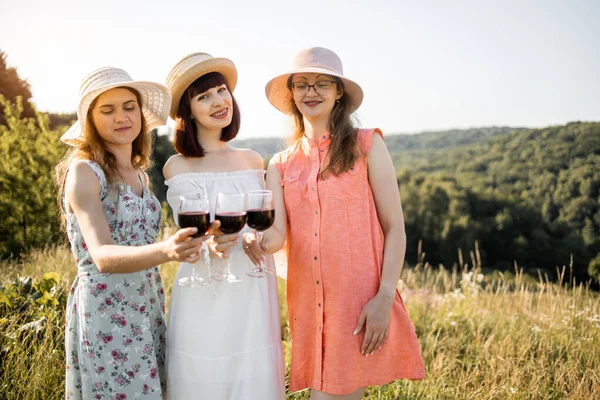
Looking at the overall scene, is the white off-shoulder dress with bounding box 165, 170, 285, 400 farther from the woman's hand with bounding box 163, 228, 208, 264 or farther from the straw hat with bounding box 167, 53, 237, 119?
the straw hat with bounding box 167, 53, 237, 119

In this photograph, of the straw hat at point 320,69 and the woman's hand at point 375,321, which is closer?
the woman's hand at point 375,321

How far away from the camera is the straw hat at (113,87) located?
107 inches

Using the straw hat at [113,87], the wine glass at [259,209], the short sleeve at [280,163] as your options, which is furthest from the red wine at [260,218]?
the straw hat at [113,87]

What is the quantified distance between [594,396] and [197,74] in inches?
170

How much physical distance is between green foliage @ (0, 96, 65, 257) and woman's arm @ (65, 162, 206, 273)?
6614 millimetres

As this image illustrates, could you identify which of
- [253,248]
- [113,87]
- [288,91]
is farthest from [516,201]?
[113,87]

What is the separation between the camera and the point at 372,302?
2.69 m

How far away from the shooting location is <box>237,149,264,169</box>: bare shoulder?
3.34 meters

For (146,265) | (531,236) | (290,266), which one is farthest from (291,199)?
(531,236)

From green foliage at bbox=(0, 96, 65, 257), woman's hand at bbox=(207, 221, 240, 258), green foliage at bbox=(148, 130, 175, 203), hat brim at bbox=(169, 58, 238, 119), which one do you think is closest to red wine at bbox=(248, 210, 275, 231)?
woman's hand at bbox=(207, 221, 240, 258)

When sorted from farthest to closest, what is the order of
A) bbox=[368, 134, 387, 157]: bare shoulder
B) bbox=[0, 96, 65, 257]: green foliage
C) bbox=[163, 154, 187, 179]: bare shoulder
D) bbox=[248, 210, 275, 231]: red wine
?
bbox=[0, 96, 65, 257]: green foliage → bbox=[163, 154, 187, 179]: bare shoulder → bbox=[368, 134, 387, 157]: bare shoulder → bbox=[248, 210, 275, 231]: red wine

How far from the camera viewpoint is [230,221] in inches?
86.6

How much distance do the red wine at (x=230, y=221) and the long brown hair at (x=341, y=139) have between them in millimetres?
772

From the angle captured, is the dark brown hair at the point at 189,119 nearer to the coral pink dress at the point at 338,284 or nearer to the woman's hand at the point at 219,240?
the coral pink dress at the point at 338,284
